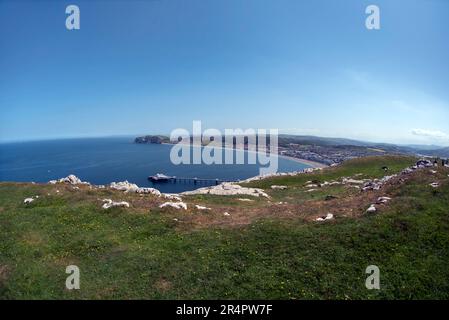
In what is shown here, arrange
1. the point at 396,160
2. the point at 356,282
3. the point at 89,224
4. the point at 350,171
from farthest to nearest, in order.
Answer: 1. the point at 396,160
2. the point at 350,171
3. the point at 89,224
4. the point at 356,282

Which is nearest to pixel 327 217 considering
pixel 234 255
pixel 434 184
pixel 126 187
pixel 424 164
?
pixel 234 255

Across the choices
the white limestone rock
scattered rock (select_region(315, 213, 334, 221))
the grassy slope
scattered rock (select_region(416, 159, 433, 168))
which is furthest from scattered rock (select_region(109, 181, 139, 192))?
scattered rock (select_region(416, 159, 433, 168))

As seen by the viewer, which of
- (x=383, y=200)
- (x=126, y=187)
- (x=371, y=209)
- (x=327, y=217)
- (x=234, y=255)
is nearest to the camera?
(x=234, y=255)

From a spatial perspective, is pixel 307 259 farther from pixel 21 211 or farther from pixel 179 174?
pixel 179 174

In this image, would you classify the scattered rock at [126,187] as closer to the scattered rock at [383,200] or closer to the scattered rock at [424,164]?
the scattered rock at [383,200]

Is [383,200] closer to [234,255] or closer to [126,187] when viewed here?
[234,255]

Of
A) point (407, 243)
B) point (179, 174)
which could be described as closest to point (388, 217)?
point (407, 243)
